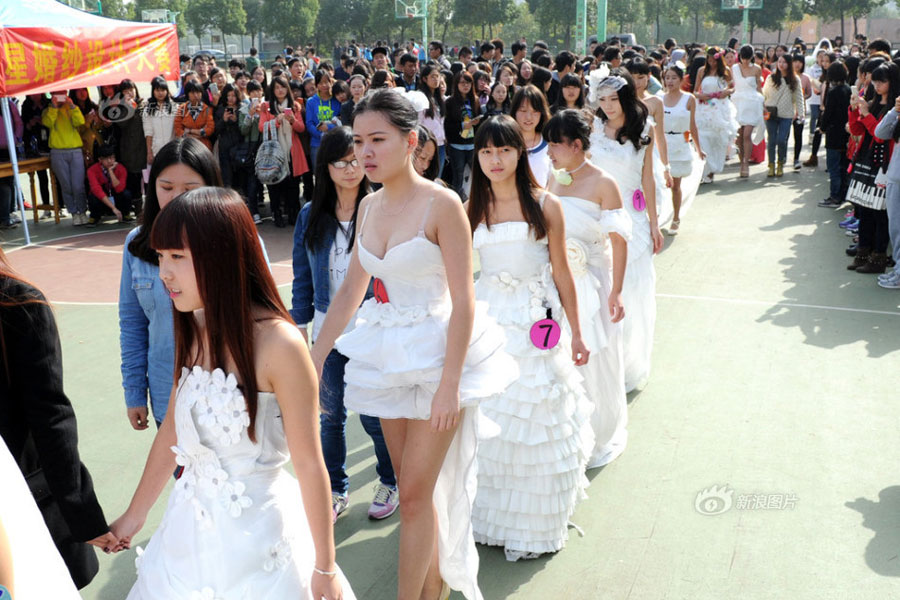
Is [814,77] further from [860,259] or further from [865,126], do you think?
[860,259]

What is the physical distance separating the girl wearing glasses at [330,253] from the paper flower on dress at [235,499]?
1670mm

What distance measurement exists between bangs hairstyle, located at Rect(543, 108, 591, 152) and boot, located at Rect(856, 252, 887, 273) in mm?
4996

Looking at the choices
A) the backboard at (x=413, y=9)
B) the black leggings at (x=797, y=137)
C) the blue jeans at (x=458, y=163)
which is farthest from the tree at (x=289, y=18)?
the blue jeans at (x=458, y=163)

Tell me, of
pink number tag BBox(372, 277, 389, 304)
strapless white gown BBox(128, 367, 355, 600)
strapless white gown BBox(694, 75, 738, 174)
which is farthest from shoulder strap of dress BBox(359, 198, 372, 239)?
strapless white gown BBox(694, 75, 738, 174)

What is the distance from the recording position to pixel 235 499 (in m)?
2.22

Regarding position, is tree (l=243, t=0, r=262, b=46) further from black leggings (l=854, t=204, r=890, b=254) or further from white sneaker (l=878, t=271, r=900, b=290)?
white sneaker (l=878, t=271, r=900, b=290)

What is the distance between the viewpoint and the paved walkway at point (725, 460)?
376cm

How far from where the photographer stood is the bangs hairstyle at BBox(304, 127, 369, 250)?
389 cm

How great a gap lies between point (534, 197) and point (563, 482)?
126cm

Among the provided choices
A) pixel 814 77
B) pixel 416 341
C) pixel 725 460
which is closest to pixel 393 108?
pixel 416 341

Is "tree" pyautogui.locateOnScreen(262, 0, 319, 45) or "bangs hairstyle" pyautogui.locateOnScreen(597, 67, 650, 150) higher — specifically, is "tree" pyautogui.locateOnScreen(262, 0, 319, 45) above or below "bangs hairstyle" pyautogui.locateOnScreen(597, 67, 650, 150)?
above

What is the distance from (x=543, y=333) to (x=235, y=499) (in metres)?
1.93

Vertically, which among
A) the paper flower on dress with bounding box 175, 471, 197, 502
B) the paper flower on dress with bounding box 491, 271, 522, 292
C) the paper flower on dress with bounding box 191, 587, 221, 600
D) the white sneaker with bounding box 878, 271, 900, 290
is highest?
the paper flower on dress with bounding box 491, 271, 522, 292

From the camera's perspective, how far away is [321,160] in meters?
3.96
